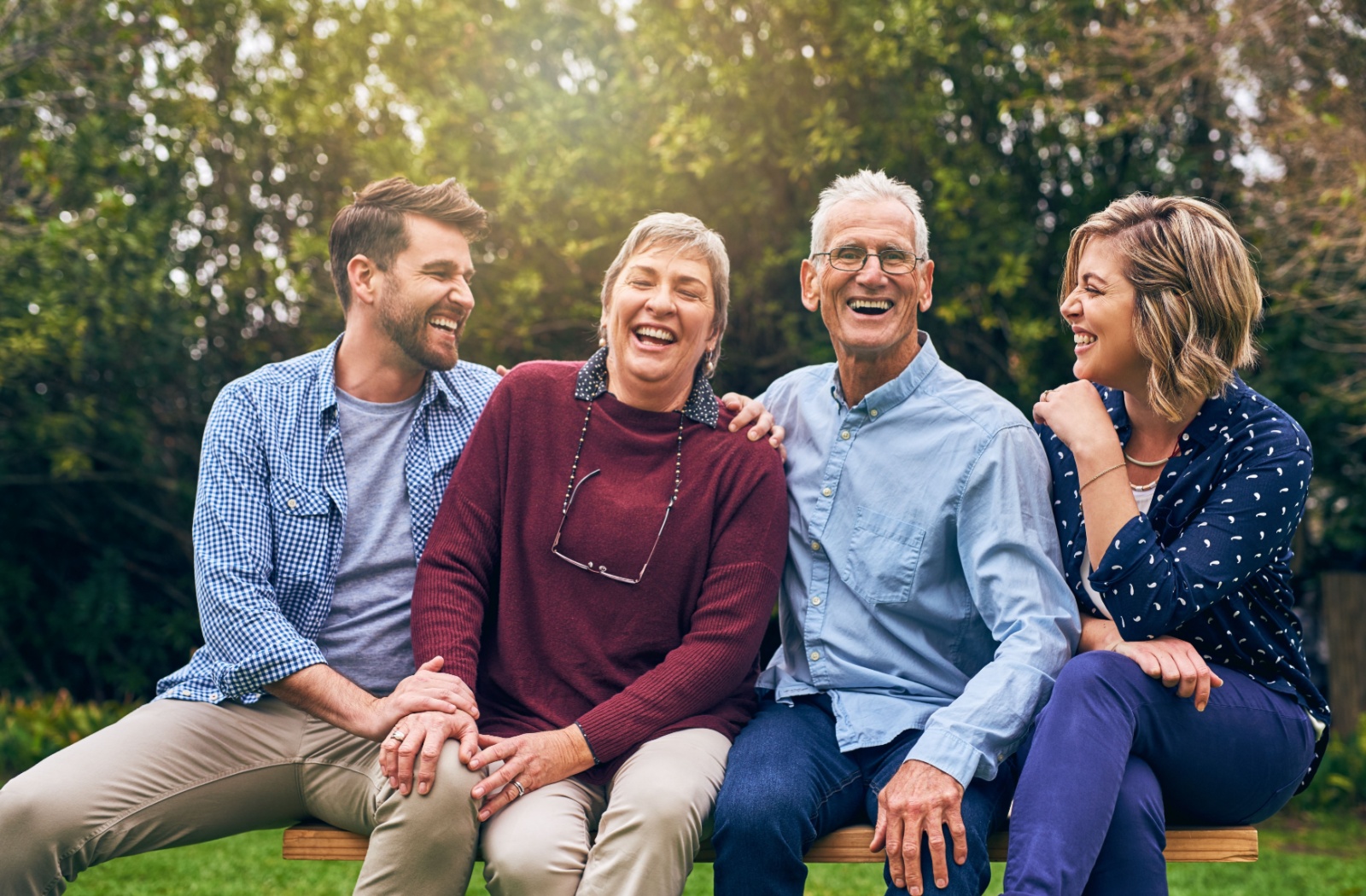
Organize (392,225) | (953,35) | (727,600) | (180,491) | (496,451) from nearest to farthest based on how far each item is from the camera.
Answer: (727,600), (496,451), (392,225), (953,35), (180,491)

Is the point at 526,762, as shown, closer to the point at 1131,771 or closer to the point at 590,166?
the point at 1131,771

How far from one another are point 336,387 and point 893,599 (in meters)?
1.67

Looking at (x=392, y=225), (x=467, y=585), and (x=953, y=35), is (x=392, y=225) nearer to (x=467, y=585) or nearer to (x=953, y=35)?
(x=467, y=585)

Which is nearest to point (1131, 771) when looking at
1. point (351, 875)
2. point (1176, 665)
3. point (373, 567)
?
point (1176, 665)

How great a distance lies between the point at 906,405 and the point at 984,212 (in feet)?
11.8

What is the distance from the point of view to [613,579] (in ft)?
9.47

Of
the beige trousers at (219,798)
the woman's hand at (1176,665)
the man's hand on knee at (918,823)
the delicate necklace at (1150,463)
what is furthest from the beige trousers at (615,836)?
the delicate necklace at (1150,463)

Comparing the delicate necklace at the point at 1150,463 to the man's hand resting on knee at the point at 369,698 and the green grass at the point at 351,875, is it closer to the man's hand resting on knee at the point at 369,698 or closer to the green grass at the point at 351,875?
the man's hand resting on knee at the point at 369,698

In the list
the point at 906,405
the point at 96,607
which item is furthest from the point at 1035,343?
the point at 96,607

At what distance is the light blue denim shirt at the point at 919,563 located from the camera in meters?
2.75

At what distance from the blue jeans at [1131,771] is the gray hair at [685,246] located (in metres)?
1.30

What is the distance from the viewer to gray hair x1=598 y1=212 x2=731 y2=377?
308 cm

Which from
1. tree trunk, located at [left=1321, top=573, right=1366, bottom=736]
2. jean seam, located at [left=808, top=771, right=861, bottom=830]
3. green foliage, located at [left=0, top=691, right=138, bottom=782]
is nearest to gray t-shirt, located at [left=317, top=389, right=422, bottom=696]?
jean seam, located at [left=808, top=771, right=861, bottom=830]

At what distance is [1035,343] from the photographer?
6.29 meters
